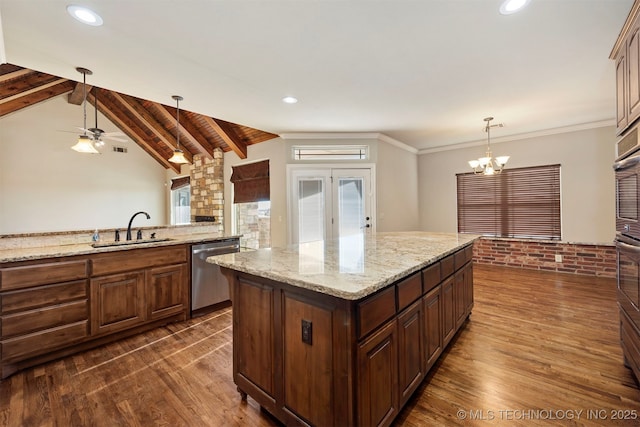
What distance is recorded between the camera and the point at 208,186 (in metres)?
6.75

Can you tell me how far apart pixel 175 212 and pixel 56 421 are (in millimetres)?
7269

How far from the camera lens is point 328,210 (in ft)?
16.2

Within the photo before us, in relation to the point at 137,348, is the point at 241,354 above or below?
above

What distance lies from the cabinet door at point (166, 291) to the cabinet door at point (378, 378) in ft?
8.08

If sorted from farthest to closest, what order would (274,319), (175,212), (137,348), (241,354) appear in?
1. (175,212)
2. (137,348)
3. (241,354)
4. (274,319)

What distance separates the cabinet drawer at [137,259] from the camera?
2.46 meters

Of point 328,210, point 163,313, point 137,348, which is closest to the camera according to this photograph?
point 137,348

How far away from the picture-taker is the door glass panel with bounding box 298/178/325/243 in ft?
16.1

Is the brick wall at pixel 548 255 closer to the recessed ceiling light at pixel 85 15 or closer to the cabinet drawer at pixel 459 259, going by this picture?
the cabinet drawer at pixel 459 259

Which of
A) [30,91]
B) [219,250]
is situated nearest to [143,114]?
[30,91]

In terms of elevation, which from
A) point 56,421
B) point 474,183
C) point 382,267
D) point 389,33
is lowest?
point 56,421

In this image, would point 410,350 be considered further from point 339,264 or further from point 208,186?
point 208,186

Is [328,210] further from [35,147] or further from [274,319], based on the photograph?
[35,147]

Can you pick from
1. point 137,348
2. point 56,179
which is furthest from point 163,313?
point 56,179
